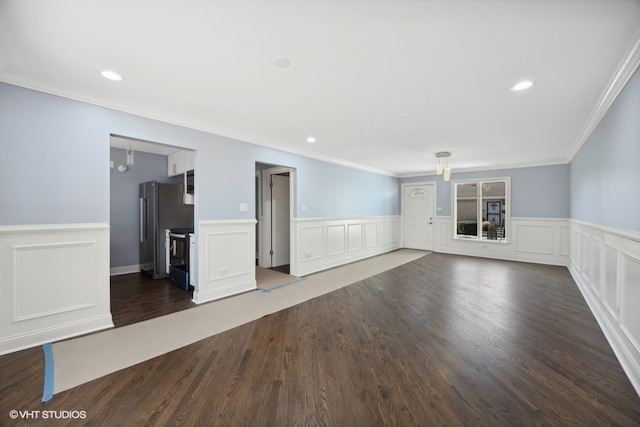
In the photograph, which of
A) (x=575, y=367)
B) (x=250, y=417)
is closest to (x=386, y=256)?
(x=575, y=367)

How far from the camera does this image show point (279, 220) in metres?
5.87

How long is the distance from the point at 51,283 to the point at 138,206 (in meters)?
3.14

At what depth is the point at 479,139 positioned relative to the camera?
13.5 ft

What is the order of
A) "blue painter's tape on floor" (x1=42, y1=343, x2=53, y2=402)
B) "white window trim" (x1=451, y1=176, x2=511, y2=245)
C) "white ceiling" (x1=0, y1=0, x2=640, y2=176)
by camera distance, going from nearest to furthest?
1. "white ceiling" (x1=0, y1=0, x2=640, y2=176)
2. "blue painter's tape on floor" (x1=42, y1=343, x2=53, y2=402)
3. "white window trim" (x1=451, y1=176, x2=511, y2=245)

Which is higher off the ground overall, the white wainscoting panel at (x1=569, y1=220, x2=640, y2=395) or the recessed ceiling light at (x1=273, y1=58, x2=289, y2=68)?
the recessed ceiling light at (x1=273, y1=58, x2=289, y2=68)

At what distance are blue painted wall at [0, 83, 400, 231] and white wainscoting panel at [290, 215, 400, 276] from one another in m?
1.61

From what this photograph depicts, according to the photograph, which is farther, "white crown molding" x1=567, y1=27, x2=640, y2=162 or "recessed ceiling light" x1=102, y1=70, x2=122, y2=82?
"recessed ceiling light" x1=102, y1=70, x2=122, y2=82

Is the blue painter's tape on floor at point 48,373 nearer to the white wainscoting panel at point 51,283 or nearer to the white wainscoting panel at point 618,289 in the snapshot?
the white wainscoting panel at point 51,283

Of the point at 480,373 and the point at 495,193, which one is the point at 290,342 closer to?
the point at 480,373

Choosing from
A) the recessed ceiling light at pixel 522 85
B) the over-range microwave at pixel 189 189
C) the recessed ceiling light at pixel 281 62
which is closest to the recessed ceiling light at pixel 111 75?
the recessed ceiling light at pixel 281 62

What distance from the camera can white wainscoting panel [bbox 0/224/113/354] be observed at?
87.2 inches

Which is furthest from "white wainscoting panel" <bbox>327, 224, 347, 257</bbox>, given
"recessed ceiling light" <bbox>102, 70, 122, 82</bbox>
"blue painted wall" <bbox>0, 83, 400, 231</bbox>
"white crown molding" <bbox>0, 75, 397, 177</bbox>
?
"recessed ceiling light" <bbox>102, 70, 122, 82</bbox>

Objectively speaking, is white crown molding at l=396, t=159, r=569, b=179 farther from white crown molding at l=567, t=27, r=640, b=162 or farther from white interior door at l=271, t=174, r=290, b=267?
white interior door at l=271, t=174, r=290, b=267

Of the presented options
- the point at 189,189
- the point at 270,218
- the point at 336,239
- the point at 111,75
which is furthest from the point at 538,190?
the point at 111,75
